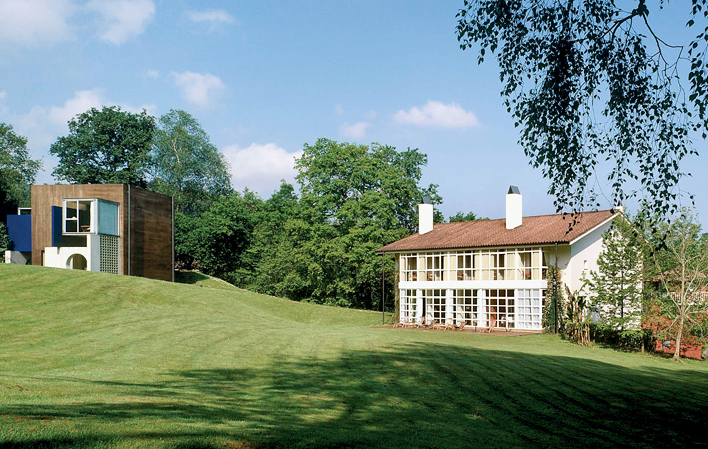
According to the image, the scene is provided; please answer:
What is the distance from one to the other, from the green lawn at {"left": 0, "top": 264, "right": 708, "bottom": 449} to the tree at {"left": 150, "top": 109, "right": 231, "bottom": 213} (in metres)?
39.5

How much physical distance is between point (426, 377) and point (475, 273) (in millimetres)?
23780

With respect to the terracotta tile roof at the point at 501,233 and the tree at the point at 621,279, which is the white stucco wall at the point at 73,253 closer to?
the terracotta tile roof at the point at 501,233

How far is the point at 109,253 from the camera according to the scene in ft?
133

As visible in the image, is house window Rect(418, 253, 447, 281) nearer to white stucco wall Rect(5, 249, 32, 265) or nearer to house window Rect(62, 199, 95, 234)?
house window Rect(62, 199, 95, 234)

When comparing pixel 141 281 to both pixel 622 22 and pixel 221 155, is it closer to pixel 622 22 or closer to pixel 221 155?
pixel 622 22

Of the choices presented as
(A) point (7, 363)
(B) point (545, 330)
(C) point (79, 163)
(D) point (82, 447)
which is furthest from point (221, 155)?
(D) point (82, 447)

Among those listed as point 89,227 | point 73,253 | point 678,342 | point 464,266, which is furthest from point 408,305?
point 73,253

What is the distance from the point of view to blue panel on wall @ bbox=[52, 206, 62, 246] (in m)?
39.8

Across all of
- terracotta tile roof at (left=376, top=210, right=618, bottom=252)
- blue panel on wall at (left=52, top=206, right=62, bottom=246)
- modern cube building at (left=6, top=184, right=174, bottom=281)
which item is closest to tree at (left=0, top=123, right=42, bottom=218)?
modern cube building at (left=6, top=184, right=174, bottom=281)

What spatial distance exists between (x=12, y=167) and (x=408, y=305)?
49.5 metres

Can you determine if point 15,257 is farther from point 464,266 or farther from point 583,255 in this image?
point 583,255

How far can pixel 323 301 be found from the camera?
53.2 meters

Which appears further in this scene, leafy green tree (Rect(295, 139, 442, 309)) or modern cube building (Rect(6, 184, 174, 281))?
leafy green tree (Rect(295, 139, 442, 309))

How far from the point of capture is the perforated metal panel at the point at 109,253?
40122 mm
